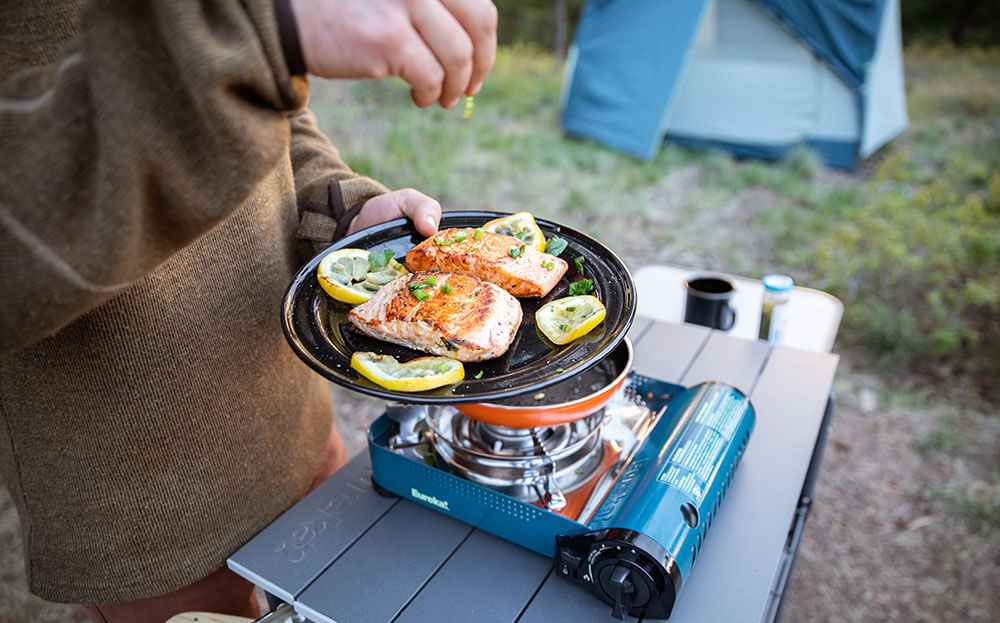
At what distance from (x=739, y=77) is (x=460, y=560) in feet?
28.7

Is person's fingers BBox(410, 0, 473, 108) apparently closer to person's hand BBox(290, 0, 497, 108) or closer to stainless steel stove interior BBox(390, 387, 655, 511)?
person's hand BBox(290, 0, 497, 108)

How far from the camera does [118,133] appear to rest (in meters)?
0.93

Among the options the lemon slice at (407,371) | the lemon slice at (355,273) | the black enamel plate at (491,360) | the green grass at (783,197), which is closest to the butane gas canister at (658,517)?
the black enamel plate at (491,360)

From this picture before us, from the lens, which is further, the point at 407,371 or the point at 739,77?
the point at 739,77

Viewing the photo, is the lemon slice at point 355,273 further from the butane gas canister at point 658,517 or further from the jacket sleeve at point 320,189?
the butane gas canister at point 658,517

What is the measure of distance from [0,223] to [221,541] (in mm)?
1127

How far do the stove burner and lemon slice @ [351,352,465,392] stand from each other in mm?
277

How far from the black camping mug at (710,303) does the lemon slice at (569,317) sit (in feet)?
Answer: 4.09

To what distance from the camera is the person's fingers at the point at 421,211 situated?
198 cm

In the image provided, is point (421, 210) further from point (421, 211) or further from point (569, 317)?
point (569, 317)

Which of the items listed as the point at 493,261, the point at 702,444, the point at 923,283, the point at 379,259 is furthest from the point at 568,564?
the point at 923,283

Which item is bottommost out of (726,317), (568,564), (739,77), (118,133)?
(739,77)

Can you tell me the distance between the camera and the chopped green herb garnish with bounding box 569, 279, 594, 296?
5.84 feet

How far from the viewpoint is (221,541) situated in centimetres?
177
